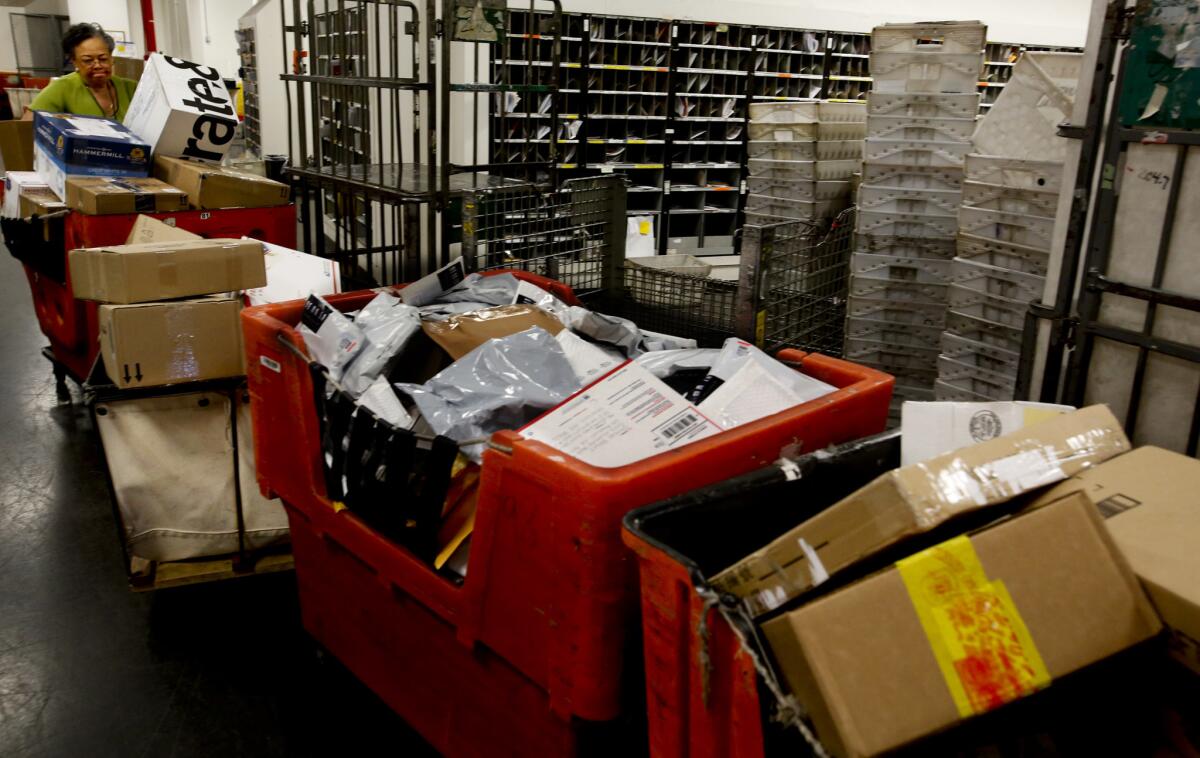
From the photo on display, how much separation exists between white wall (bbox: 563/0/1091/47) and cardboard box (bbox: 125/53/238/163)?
4.14m

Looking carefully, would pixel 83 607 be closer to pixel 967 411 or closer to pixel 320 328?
pixel 320 328

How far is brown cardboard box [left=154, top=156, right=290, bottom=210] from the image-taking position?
3.47m

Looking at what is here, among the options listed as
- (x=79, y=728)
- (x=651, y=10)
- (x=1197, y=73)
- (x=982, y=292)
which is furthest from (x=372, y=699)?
(x=651, y=10)

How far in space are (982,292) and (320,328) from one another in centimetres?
268

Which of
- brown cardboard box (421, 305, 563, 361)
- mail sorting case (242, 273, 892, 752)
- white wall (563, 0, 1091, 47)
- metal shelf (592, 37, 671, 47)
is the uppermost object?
white wall (563, 0, 1091, 47)

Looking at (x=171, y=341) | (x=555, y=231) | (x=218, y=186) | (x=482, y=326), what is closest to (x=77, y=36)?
(x=218, y=186)

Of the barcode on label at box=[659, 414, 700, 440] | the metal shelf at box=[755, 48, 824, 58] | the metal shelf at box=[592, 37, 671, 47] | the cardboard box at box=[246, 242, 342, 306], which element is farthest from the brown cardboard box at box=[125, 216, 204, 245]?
the metal shelf at box=[755, 48, 824, 58]

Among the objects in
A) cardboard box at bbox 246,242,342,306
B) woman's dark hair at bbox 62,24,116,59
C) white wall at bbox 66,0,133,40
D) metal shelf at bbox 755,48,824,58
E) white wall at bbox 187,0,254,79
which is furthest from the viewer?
white wall at bbox 66,0,133,40

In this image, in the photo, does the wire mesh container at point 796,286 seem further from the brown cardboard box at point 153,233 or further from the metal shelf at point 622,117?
the metal shelf at point 622,117

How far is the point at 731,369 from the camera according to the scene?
177cm

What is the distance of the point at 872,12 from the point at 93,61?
7308 mm

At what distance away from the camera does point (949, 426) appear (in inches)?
57.9

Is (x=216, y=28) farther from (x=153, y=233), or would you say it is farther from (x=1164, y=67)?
(x=1164, y=67)

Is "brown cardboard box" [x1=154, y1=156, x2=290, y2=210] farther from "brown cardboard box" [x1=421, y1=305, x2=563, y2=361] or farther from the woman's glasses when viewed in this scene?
"brown cardboard box" [x1=421, y1=305, x2=563, y2=361]
